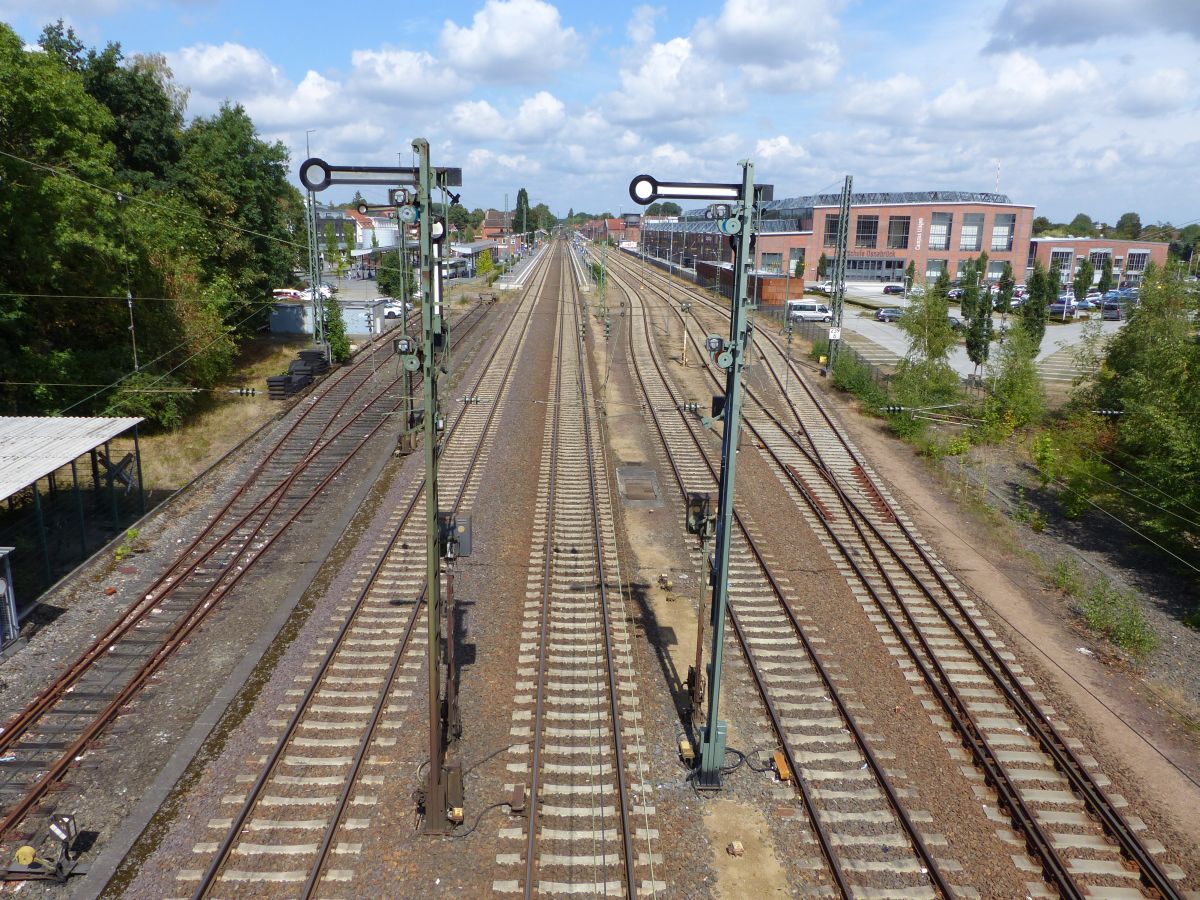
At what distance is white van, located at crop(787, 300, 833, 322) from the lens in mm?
51297

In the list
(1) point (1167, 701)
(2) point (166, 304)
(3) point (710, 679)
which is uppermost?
(2) point (166, 304)

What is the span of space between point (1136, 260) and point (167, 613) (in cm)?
11165

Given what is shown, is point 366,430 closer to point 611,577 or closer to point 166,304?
point 166,304

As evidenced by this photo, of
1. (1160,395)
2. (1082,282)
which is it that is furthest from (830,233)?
(1160,395)

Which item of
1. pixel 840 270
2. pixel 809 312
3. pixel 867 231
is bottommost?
pixel 809 312

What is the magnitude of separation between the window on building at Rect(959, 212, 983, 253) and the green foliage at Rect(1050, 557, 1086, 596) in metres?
68.2

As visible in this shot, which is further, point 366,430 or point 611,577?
point 366,430

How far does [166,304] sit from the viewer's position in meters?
26.6

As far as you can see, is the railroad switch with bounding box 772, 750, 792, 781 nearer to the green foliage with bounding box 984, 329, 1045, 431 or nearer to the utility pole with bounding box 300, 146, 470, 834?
the utility pole with bounding box 300, 146, 470, 834

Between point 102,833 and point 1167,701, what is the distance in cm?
1447

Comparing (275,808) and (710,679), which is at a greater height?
(710,679)

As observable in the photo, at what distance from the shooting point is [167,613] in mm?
13758

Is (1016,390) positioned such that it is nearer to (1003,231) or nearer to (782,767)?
(782,767)

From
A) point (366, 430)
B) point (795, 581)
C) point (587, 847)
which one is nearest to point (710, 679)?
point (587, 847)
